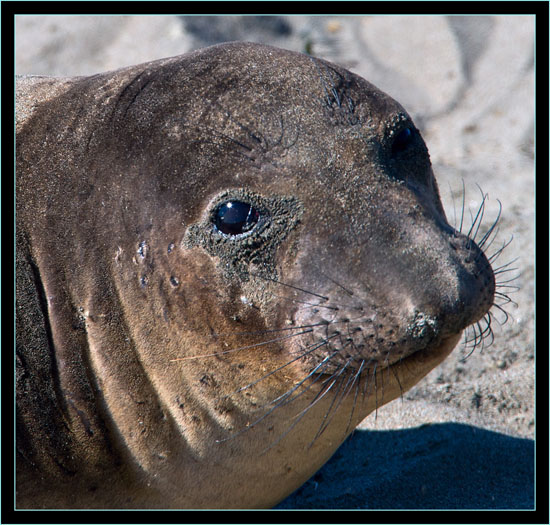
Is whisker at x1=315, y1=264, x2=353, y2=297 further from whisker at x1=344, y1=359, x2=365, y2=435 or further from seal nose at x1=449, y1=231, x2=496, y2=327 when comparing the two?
seal nose at x1=449, y1=231, x2=496, y2=327

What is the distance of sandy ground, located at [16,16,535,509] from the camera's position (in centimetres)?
338

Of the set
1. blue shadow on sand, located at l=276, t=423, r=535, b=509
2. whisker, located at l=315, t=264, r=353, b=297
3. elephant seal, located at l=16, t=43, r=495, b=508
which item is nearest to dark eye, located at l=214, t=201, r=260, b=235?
elephant seal, located at l=16, t=43, r=495, b=508

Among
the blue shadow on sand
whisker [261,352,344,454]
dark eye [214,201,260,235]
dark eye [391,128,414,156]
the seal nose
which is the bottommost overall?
the blue shadow on sand

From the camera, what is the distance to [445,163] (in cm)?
624

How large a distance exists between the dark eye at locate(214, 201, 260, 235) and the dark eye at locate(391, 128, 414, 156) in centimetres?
56

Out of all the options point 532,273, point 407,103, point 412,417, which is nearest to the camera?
point 412,417

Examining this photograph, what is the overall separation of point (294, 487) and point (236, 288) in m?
1.07

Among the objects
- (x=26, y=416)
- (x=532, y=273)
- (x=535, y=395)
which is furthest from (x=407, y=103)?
(x=26, y=416)

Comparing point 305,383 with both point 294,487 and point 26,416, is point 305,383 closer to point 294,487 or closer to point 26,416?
point 294,487

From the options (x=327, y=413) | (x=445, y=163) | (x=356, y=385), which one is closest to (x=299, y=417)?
(x=327, y=413)

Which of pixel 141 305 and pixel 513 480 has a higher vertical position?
pixel 141 305

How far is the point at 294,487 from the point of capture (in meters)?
3.08

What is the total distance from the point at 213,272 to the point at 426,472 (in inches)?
62.4

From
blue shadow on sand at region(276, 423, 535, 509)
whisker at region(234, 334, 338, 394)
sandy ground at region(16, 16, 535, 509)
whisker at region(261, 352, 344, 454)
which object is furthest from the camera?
sandy ground at region(16, 16, 535, 509)
